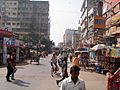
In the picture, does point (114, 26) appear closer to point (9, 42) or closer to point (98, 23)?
point (9, 42)

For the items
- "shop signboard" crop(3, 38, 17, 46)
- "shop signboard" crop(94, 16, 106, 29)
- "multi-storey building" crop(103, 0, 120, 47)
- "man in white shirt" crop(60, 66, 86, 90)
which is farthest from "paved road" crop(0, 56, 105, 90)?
"shop signboard" crop(94, 16, 106, 29)

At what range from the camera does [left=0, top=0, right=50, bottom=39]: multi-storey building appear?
107 m

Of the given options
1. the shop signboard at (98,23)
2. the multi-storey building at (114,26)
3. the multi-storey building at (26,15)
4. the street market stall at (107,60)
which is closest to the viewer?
the street market stall at (107,60)

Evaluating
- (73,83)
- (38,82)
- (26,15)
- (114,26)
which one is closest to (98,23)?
(114,26)

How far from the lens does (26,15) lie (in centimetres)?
11081

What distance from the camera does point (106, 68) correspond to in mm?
17125

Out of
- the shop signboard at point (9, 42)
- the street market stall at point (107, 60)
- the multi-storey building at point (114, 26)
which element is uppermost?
the multi-storey building at point (114, 26)

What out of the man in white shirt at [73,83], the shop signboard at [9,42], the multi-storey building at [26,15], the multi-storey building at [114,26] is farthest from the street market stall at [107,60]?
the multi-storey building at [26,15]

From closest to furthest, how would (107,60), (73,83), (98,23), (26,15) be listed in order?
(73,83), (107,60), (98,23), (26,15)

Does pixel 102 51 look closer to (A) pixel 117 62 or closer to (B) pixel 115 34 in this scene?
(A) pixel 117 62

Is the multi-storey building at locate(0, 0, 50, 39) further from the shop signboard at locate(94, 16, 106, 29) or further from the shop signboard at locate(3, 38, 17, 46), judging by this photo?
the shop signboard at locate(3, 38, 17, 46)

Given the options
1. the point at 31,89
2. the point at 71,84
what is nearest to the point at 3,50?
the point at 31,89

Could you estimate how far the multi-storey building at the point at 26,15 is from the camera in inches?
4215

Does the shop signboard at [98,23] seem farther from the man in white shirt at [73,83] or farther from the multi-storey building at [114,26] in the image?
the man in white shirt at [73,83]
